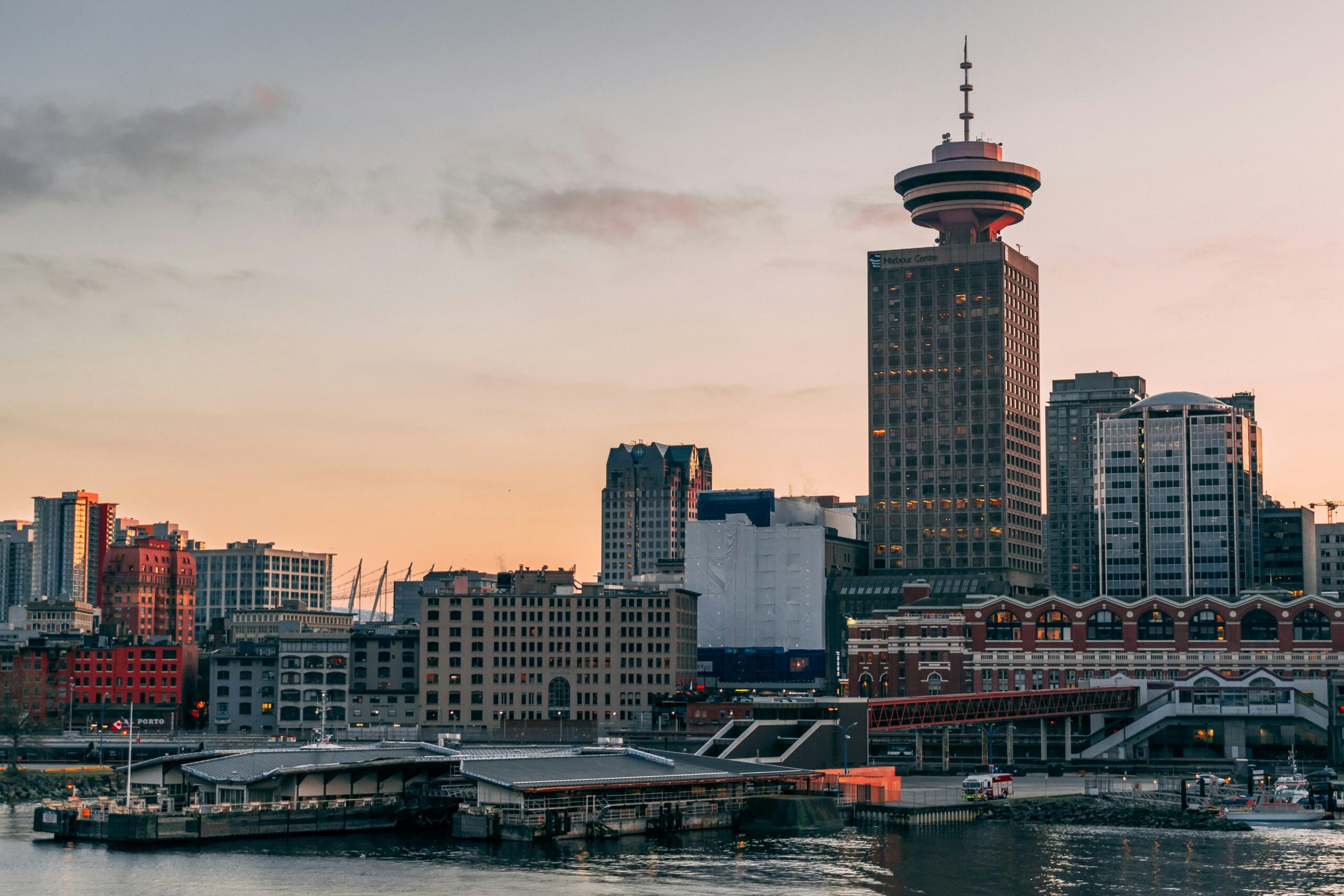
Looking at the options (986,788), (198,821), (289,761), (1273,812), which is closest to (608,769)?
(289,761)

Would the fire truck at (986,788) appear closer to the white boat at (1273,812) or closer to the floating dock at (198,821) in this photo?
the white boat at (1273,812)

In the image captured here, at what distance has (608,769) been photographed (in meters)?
172

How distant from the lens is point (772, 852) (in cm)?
15462

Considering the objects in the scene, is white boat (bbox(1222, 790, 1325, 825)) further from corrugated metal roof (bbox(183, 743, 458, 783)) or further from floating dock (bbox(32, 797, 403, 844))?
floating dock (bbox(32, 797, 403, 844))

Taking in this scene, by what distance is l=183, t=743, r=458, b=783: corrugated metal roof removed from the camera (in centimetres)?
16825

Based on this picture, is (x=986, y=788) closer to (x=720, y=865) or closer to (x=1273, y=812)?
(x=1273, y=812)

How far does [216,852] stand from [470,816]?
23519 millimetres

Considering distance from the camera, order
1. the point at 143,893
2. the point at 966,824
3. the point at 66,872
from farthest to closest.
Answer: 1. the point at 966,824
2. the point at 66,872
3. the point at 143,893

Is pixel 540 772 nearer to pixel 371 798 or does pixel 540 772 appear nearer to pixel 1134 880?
pixel 371 798

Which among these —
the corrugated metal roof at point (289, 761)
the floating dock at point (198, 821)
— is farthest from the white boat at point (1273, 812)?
the floating dock at point (198, 821)

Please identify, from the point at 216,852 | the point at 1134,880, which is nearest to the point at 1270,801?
the point at 1134,880

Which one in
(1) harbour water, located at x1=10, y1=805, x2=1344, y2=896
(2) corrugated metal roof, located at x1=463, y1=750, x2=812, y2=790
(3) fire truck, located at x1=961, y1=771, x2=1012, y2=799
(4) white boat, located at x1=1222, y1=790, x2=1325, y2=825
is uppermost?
(2) corrugated metal roof, located at x1=463, y1=750, x2=812, y2=790

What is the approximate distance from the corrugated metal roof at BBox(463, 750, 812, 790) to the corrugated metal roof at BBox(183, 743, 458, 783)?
8150 millimetres

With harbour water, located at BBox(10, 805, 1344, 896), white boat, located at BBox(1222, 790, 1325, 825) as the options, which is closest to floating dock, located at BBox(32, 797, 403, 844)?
harbour water, located at BBox(10, 805, 1344, 896)
